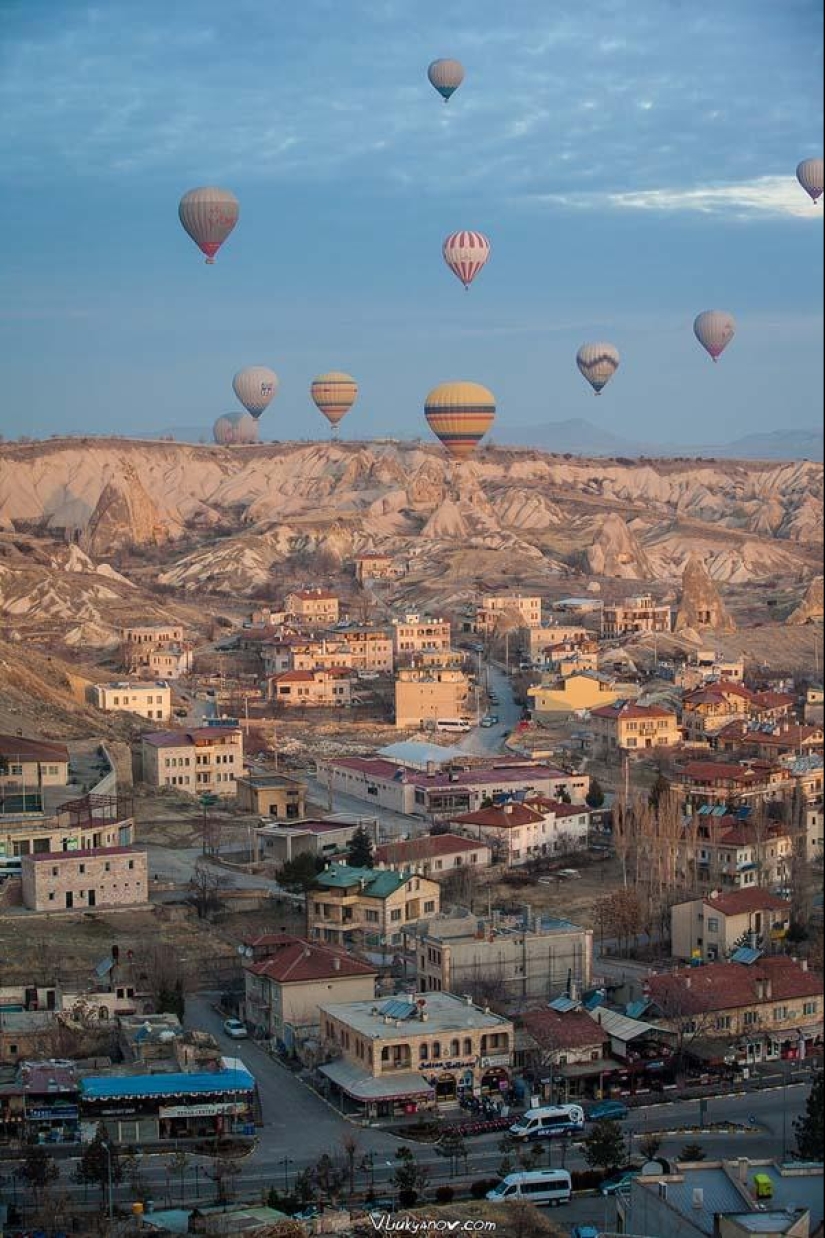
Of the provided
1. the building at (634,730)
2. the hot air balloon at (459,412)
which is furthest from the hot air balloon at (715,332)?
the building at (634,730)

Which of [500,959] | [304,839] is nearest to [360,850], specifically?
[304,839]

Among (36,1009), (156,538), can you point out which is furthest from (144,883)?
(156,538)

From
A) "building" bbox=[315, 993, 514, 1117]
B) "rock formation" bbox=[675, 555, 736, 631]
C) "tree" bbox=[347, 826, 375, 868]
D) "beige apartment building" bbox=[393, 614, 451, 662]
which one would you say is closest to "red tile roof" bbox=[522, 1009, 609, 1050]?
"building" bbox=[315, 993, 514, 1117]

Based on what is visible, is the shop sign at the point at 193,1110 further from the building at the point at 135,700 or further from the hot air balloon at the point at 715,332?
the hot air balloon at the point at 715,332

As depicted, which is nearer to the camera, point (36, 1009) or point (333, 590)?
point (36, 1009)

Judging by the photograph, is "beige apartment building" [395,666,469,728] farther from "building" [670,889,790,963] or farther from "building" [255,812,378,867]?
"building" [670,889,790,963]

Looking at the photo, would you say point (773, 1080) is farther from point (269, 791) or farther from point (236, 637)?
point (236, 637)

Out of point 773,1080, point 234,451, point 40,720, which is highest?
point 234,451
